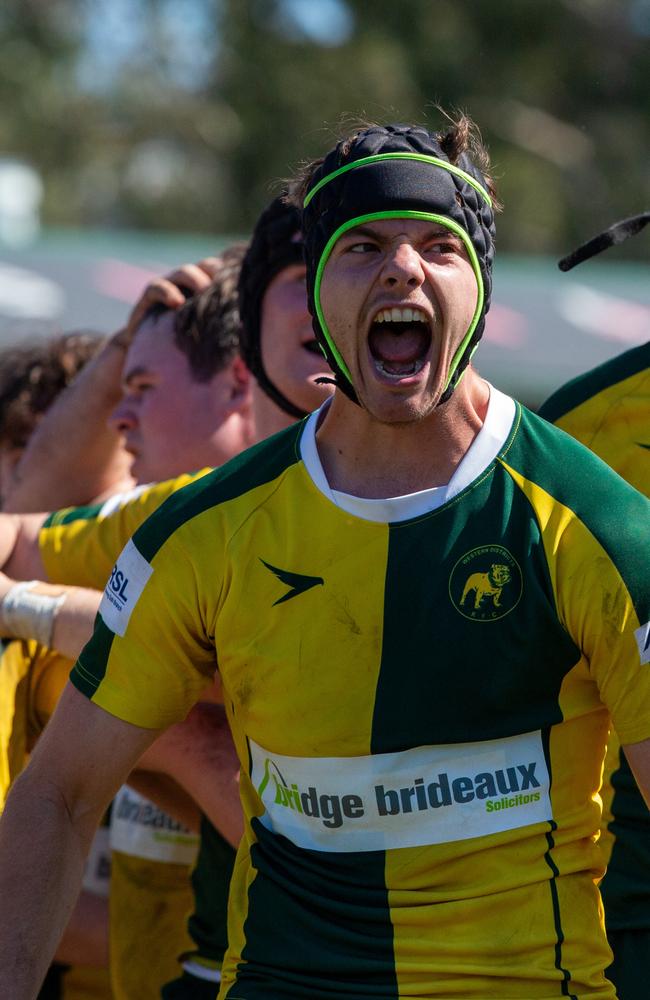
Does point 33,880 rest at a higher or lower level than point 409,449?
lower

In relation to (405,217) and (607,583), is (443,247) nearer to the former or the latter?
(405,217)

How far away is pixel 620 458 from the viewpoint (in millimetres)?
3502

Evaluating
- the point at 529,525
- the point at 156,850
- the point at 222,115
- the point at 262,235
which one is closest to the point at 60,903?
the point at 529,525

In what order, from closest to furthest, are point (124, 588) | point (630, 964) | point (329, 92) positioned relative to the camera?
point (124, 588) < point (630, 964) < point (329, 92)

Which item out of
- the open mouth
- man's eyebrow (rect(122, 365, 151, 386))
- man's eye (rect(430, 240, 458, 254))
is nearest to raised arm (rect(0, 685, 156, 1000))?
the open mouth

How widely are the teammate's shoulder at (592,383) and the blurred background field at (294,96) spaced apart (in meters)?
23.3

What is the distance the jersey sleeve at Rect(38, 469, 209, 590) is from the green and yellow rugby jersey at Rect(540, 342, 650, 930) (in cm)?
102

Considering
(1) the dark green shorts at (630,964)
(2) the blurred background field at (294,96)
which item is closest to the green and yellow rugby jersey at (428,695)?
(1) the dark green shorts at (630,964)

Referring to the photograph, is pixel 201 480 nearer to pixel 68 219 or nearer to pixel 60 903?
pixel 60 903

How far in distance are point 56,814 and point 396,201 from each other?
1305 millimetres

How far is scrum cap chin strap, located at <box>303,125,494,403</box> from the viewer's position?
2666 millimetres

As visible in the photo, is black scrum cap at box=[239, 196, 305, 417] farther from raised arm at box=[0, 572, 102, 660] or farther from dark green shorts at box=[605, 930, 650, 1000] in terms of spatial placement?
dark green shorts at box=[605, 930, 650, 1000]

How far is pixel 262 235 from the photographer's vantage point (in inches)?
160

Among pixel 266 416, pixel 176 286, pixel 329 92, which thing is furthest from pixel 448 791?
pixel 329 92
